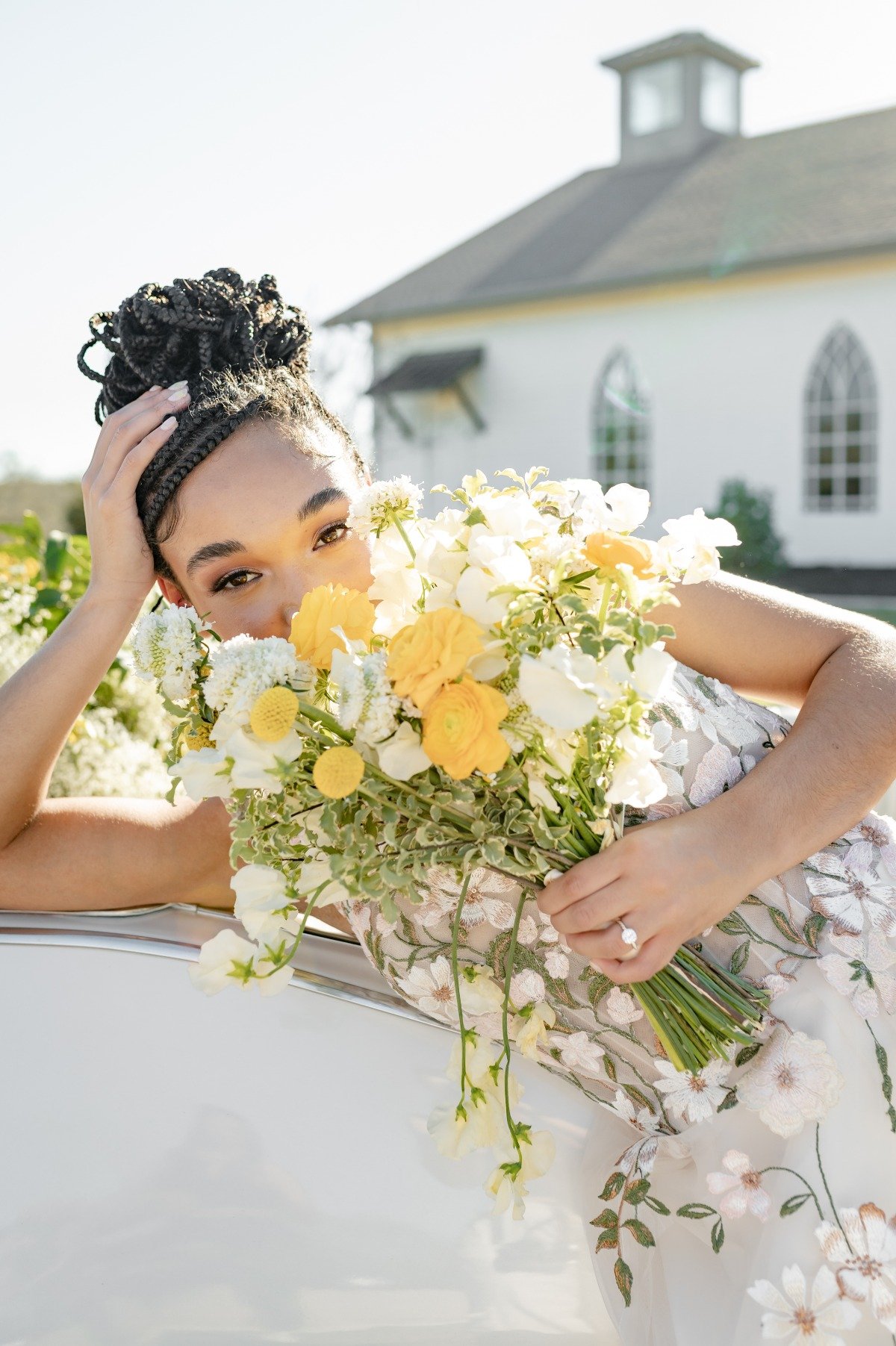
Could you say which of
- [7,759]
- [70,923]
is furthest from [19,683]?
[70,923]

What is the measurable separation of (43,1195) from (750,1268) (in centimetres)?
99

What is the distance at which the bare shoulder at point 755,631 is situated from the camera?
5.11 feet

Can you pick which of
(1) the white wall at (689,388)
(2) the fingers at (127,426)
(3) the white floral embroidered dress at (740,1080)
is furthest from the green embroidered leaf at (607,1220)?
(1) the white wall at (689,388)

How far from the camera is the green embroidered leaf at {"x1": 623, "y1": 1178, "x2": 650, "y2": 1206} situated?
1.46 metres

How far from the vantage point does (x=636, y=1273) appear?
4.99 ft

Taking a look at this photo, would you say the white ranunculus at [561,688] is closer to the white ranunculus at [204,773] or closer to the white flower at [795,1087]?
the white ranunculus at [204,773]

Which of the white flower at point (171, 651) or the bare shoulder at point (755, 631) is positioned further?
the bare shoulder at point (755, 631)

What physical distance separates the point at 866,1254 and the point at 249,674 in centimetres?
89

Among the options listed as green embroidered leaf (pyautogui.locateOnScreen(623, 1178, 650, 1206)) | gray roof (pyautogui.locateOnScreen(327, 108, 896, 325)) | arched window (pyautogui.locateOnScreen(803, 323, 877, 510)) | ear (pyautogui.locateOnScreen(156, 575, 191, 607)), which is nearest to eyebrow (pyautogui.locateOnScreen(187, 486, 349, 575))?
ear (pyautogui.locateOnScreen(156, 575, 191, 607))

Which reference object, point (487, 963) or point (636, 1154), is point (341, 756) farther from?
point (636, 1154)

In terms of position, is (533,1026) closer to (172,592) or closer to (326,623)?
(326,623)

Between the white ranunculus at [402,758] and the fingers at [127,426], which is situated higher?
the fingers at [127,426]

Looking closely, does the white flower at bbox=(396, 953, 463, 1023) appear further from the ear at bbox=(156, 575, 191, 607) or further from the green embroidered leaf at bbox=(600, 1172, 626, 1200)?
the ear at bbox=(156, 575, 191, 607)

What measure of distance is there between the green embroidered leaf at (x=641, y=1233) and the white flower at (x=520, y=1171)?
1.07 ft
